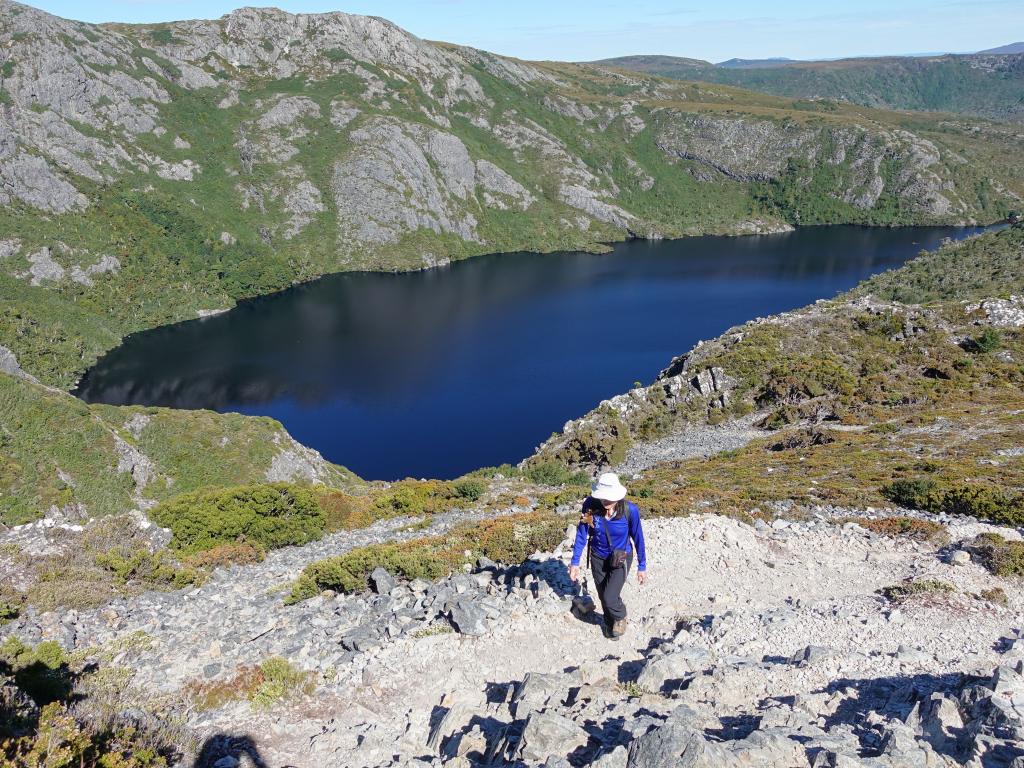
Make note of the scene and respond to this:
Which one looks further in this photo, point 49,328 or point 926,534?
point 49,328

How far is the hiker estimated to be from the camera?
11242 mm

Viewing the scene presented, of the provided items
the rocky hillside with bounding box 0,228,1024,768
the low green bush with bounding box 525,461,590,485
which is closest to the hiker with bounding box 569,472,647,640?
the rocky hillside with bounding box 0,228,1024,768

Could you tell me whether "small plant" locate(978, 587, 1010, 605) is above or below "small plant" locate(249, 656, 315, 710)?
above

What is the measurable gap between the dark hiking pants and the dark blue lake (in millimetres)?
51506

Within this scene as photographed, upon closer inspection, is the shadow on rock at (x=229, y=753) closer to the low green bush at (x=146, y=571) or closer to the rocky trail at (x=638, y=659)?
the rocky trail at (x=638, y=659)

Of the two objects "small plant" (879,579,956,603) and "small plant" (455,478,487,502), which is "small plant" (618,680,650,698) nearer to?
"small plant" (879,579,956,603)

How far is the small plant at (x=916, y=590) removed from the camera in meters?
12.8

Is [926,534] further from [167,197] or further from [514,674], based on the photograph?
[167,197]

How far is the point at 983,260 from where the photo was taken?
98312 mm

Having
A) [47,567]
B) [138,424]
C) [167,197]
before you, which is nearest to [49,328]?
[167,197]

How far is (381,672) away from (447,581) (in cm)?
380

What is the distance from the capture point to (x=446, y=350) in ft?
324

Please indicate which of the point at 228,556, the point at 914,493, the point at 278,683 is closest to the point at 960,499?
the point at 914,493

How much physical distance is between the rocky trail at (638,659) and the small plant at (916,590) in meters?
0.18
